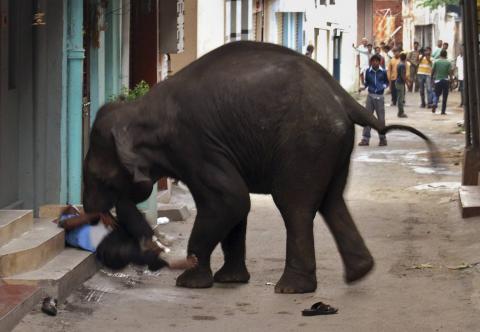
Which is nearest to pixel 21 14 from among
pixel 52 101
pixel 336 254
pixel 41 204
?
pixel 52 101

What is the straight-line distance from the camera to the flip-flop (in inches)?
325

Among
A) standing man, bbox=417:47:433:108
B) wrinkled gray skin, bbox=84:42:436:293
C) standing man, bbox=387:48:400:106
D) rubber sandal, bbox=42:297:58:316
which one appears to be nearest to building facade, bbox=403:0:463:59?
standing man, bbox=417:47:433:108

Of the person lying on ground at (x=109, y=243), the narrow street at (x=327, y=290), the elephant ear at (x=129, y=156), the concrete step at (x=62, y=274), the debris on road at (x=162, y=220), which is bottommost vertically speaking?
the narrow street at (x=327, y=290)

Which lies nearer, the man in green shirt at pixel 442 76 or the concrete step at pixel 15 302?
the concrete step at pixel 15 302

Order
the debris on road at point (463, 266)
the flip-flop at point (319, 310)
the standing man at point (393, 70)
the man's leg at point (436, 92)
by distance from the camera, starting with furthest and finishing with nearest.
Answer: the standing man at point (393, 70) < the man's leg at point (436, 92) < the debris on road at point (463, 266) < the flip-flop at point (319, 310)

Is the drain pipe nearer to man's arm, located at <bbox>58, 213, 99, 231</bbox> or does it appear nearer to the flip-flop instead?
man's arm, located at <bbox>58, 213, 99, 231</bbox>

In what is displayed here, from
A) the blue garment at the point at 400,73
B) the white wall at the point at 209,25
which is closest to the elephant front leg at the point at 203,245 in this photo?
the white wall at the point at 209,25

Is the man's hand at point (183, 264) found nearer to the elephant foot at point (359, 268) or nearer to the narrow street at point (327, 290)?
the narrow street at point (327, 290)

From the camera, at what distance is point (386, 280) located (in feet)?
31.7

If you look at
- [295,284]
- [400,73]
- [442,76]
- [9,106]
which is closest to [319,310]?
[295,284]

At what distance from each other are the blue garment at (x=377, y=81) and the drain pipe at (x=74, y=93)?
12.1 metres

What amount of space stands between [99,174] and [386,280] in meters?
2.35

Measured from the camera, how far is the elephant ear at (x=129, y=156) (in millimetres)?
8797

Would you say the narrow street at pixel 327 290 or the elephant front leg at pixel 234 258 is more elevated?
the elephant front leg at pixel 234 258
